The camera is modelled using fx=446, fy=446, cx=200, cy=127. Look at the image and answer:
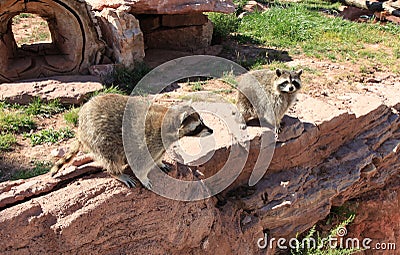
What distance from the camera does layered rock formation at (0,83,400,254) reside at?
3.27m

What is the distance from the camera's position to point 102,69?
20.9ft

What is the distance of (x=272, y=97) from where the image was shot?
16.0 feet

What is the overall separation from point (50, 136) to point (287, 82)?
2.63m

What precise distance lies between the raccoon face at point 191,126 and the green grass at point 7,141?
1.95 m

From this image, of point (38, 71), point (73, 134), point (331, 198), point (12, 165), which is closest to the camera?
point (12, 165)

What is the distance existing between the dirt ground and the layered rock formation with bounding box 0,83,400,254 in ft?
0.97


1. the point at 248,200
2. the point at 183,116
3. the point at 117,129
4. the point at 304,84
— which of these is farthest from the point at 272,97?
the point at 117,129

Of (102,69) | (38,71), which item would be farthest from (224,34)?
(38,71)

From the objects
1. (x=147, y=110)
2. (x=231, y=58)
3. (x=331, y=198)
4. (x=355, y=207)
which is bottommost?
(x=355, y=207)

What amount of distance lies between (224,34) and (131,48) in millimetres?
2502

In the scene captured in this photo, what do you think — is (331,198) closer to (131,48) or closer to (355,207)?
(355,207)

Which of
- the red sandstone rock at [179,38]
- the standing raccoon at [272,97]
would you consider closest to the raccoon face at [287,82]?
the standing raccoon at [272,97]

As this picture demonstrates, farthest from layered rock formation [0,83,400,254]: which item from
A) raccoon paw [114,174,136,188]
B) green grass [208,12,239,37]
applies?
green grass [208,12,239,37]

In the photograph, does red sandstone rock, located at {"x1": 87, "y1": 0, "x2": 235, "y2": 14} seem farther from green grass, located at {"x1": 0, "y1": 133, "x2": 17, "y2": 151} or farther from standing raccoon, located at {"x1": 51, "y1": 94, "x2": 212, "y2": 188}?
standing raccoon, located at {"x1": 51, "y1": 94, "x2": 212, "y2": 188}
